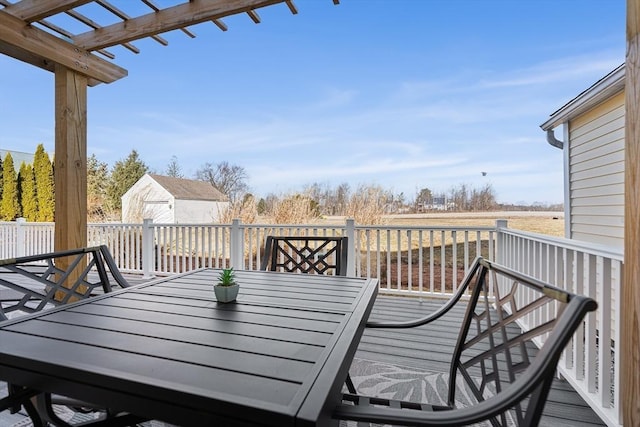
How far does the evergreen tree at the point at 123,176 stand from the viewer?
15805 mm

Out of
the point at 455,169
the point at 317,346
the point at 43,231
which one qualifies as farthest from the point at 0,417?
the point at 455,169

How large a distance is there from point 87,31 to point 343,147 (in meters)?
11.2

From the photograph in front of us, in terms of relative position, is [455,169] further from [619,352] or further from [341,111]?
[619,352]

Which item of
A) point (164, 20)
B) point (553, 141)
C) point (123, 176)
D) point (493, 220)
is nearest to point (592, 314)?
point (164, 20)

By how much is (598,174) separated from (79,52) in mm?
5850

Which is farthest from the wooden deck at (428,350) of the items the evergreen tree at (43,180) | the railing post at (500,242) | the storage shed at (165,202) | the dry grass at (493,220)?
the evergreen tree at (43,180)

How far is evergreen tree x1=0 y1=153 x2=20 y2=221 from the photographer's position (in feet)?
35.4

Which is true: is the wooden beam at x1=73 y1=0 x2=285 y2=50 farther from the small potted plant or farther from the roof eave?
the roof eave

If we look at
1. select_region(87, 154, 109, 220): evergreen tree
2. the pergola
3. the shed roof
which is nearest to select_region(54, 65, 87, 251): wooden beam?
the pergola

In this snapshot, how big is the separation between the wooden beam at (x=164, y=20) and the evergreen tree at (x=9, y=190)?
37.3 ft

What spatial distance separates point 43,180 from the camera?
36.0ft

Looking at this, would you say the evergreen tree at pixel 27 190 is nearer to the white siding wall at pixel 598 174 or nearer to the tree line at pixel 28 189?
the tree line at pixel 28 189

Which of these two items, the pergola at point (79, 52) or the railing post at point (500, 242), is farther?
the railing post at point (500, 242)

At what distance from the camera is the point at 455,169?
11359mm
